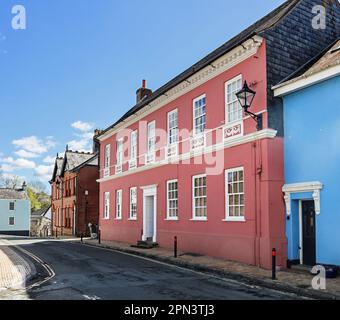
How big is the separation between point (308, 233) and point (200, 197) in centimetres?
539

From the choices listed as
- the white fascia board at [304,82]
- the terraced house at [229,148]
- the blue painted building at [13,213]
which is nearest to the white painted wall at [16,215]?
the blue painted building at [13,213]

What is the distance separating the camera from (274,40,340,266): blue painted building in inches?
499

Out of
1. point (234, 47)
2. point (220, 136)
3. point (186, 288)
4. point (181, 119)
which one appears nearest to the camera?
point (186, 288)

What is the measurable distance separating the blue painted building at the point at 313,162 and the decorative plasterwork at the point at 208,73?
184 centimetres

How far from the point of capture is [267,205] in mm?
13914

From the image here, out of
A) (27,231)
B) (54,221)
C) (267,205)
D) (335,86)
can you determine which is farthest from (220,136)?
(27,231)

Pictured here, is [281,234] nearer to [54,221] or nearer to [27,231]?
[54,221]

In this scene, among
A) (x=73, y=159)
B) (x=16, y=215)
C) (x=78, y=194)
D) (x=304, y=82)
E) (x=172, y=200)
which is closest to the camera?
(x=304, y=82)

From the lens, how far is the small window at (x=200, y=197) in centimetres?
1759

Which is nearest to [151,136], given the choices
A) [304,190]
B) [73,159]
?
[304,190]

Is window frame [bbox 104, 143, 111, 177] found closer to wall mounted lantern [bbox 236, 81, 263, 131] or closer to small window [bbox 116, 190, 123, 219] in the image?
small window [bbox 116, 190, 123, 219]

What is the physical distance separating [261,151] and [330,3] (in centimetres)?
775

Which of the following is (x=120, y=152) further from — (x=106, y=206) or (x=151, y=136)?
(x=151, y=136)

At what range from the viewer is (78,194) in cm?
3881
